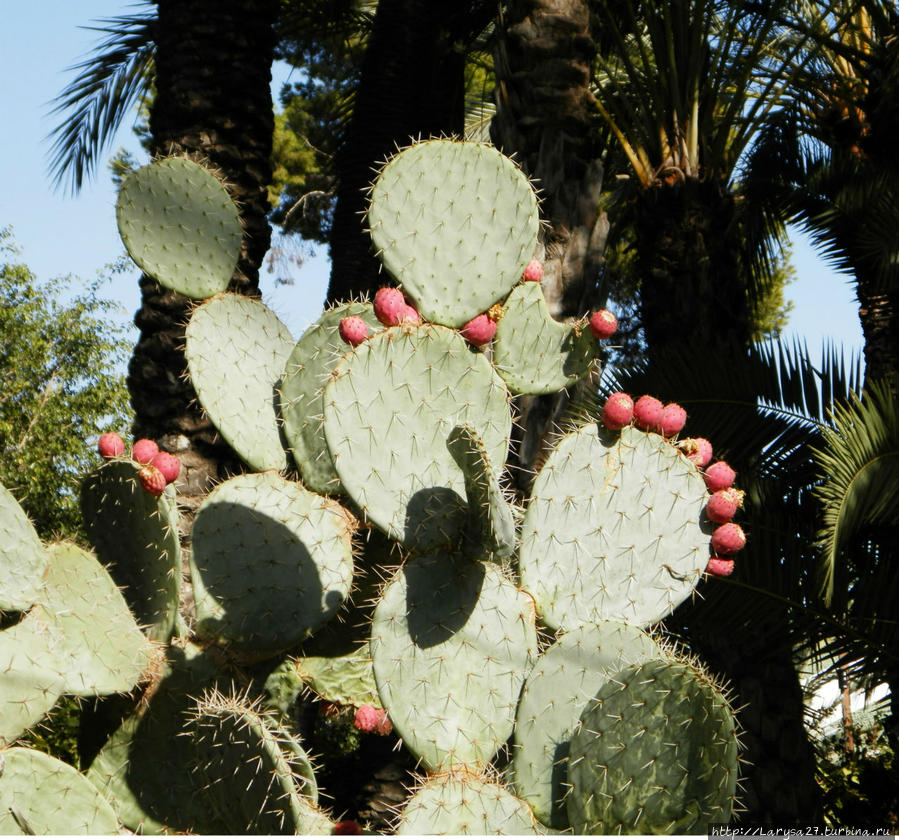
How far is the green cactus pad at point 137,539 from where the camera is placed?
2.06 metres

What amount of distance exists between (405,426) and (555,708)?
→ 0.63 m

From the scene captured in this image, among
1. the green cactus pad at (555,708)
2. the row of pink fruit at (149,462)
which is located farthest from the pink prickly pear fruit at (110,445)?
the green cactus pad at (555,708)

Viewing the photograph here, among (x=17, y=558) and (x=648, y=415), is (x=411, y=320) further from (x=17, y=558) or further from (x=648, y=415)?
(x=17, y=558)

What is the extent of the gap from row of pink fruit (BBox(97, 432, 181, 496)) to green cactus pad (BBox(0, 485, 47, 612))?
229mm

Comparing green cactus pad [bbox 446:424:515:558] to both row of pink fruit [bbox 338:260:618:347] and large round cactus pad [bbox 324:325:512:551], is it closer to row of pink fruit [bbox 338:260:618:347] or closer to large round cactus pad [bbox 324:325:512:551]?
large round cactus pad [bbox 324:325:512:551]

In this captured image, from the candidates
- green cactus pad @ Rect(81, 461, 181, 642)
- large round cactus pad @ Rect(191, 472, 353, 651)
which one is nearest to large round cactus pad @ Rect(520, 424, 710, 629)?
large round cactus pad @ Rect(191, 472, 353, 651)

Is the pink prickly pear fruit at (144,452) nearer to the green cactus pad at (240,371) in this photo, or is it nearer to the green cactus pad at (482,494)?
the green cactus pad at (240,371)

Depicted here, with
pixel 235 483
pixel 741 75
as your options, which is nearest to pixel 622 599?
pixel 235 483

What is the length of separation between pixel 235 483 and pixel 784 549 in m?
2.56

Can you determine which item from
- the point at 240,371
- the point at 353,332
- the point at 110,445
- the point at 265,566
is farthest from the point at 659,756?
the point at 240,371

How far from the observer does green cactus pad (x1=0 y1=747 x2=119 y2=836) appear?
182cm

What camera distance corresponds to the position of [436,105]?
701 cm

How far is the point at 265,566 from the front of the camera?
84.8 inches

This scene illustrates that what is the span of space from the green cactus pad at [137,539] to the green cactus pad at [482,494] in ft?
2.18
